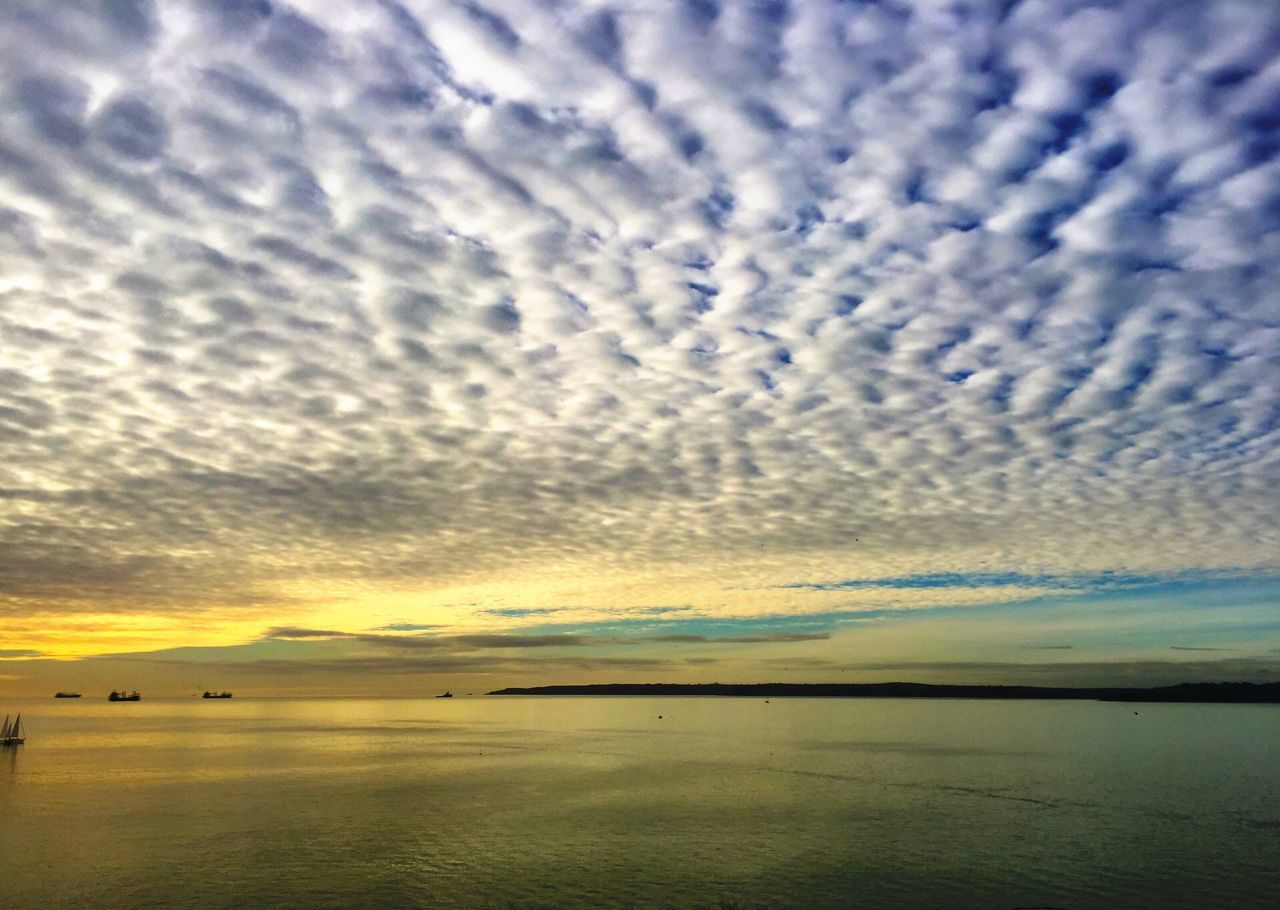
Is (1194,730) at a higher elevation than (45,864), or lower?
lower

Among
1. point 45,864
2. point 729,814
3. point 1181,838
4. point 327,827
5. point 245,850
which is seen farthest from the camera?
point 729,814

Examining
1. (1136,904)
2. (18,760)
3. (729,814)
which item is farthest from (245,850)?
(18,760)

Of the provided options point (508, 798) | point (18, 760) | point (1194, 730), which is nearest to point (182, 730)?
point (18, 760)

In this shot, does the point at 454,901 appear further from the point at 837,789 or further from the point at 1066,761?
the point at 1066,761

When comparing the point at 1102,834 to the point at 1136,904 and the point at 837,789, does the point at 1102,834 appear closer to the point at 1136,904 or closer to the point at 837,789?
the point at 1136,904

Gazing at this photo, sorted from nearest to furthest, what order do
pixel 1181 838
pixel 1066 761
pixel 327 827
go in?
pixel 1181 838 → pixel 327 827 → pixel 1066 761

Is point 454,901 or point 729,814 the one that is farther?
point 729,814
